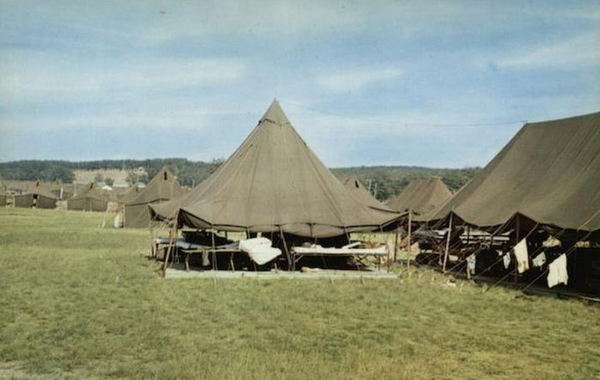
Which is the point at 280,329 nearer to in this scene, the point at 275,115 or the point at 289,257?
the point at 289,257

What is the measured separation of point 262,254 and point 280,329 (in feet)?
22.0

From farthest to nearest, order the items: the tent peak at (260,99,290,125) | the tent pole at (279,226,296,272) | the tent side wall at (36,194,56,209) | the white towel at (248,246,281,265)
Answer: the tent side wall at (36,194,56,209) < the tent peak at (260,99,290,125) < the tent pole at (279,226,296,272) < the white towel at (248,246,281,265)

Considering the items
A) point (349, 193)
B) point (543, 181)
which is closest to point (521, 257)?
point (543, 181)

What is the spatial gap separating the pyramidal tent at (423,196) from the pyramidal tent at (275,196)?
1994 centimetres

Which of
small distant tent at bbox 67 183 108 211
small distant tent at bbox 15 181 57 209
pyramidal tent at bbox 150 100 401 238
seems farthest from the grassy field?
small distant tent at bbox 15 181 57 209

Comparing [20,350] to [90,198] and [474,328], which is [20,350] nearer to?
[474,328]

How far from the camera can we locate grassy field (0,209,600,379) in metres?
7.46

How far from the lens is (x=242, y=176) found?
1844cm

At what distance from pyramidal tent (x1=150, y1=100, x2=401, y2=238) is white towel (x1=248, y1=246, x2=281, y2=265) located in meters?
0.68

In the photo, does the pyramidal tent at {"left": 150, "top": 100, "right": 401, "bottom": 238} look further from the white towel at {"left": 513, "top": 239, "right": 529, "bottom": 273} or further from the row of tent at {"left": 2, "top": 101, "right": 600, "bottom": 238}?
the white towel at {"left": 513, "top": 239, "right": 529, "bottom": 273}

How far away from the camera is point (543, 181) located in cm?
1769

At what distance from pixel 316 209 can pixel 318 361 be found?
10327 mm

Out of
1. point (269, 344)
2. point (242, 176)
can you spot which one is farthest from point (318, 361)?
point (242, 176)

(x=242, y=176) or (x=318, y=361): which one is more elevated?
(x=242, y=176)
